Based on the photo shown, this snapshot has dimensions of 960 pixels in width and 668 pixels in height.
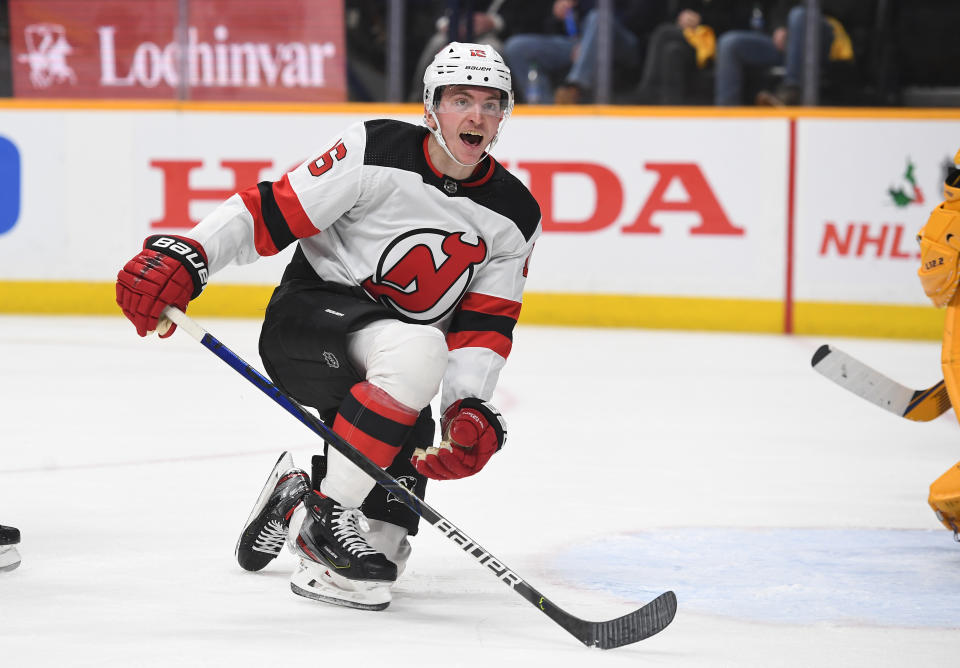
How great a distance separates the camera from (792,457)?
12.0 ft

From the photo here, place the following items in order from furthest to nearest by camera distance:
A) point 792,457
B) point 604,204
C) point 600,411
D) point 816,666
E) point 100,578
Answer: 1. point 604,204
2. point 600,411
3. point 792,457
4. point 100,578
5. point 816,666

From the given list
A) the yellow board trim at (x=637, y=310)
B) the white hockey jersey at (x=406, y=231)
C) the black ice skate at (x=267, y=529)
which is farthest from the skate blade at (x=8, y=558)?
the yellow board trim at (x=637, y=310)

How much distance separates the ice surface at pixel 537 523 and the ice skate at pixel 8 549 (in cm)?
3

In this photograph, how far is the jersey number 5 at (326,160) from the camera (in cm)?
238

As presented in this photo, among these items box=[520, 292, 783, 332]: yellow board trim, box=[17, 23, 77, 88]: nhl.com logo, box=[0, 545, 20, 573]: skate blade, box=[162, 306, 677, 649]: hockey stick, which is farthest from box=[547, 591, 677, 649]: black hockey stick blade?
box=[17, 23, 77, 88]: nhl.com logo

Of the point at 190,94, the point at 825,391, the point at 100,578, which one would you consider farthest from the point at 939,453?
the point at 190,94

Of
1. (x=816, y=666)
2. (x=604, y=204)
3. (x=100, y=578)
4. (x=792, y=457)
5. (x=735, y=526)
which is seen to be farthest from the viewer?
(x=604, y=204)

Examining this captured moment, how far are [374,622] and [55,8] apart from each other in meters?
4.73

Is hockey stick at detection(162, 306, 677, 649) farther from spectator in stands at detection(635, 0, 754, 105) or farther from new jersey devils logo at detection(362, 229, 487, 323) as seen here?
spectator in stands at detection(635, 0, 754, 105)

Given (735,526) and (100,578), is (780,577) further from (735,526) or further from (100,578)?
(100,578)

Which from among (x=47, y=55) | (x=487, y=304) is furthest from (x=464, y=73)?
(x=47, y=55)

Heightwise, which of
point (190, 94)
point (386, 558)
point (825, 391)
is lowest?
point (825, 391)

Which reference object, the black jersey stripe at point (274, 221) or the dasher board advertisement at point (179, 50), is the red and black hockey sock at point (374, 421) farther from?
the dasher board advertisement at point (179, 50)

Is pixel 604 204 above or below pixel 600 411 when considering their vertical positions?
above
